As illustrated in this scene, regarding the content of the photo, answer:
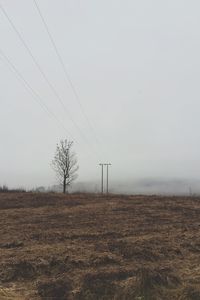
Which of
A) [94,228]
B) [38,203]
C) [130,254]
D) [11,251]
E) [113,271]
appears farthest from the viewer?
[38,203]

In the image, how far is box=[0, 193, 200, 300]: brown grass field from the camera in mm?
8547

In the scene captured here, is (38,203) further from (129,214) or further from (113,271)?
(113,271)

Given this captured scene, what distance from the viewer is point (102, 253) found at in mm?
11219

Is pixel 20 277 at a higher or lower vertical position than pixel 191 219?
lower

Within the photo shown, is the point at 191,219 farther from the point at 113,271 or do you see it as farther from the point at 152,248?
the point at 113,271

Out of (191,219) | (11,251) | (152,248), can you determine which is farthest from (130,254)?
(191,219)

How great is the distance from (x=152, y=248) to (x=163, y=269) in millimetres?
1992

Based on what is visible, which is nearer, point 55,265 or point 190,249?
point 55,265

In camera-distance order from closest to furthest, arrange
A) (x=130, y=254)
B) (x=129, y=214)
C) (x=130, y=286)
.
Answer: (x=130, y=286) → (x=130, y=254) → (x=129, y=214)

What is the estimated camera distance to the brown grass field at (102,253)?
8.55 m

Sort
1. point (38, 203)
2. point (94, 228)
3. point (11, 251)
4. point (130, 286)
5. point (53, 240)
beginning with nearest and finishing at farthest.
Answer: point (130, 286) → point (11, 251) → point (53, 240) → point (94, 228) → point (38, 203)

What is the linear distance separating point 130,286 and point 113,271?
1201 mm

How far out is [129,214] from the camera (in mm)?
17891

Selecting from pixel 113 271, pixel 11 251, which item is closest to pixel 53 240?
pixel 11 251
